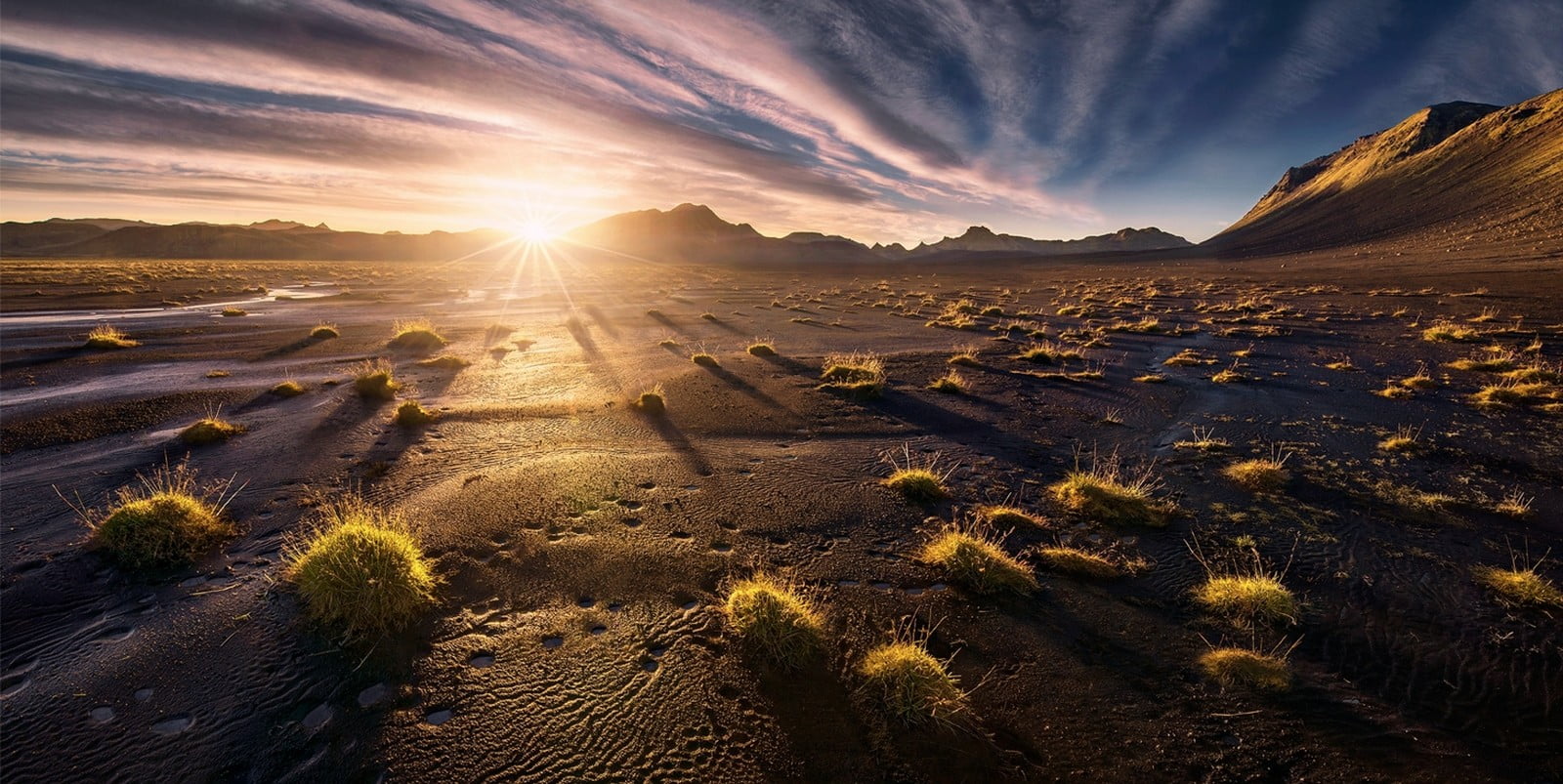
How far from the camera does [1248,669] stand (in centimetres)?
478

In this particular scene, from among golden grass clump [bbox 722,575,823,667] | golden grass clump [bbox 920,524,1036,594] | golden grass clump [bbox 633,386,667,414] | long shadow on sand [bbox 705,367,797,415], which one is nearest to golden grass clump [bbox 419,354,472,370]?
golden grass clump [bbox 633,386,667,414]

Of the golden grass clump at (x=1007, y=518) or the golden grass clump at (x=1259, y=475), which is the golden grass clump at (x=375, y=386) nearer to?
the golden grass clump at (x=1007, y=518)

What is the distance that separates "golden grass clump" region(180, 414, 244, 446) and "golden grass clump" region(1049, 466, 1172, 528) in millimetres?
14483

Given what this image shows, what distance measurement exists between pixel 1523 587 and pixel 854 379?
37.2ft

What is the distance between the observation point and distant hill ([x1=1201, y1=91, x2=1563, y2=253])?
75500mm

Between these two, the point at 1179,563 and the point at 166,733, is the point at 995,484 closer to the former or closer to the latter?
the point at 1179,563

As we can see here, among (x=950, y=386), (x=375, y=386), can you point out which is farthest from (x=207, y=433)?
(x=950, y=386)

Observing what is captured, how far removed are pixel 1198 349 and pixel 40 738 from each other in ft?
92.2

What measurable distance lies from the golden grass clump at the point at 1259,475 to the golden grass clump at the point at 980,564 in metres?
5.35

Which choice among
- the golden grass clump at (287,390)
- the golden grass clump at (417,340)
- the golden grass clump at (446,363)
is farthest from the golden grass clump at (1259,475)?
the golden grass clump at (417,340)

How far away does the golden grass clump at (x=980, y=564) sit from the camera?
605 centimetres

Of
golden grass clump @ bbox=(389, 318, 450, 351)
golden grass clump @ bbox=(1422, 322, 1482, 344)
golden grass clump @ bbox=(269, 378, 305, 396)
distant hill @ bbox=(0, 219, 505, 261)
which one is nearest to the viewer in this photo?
golden grass clump @ bbox=(269, 378, 305, 396)

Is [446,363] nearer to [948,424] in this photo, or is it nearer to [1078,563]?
[948,424]

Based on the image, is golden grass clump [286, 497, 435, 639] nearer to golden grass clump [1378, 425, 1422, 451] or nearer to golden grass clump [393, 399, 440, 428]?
golden grass clump [393, 399, 440, 428]
